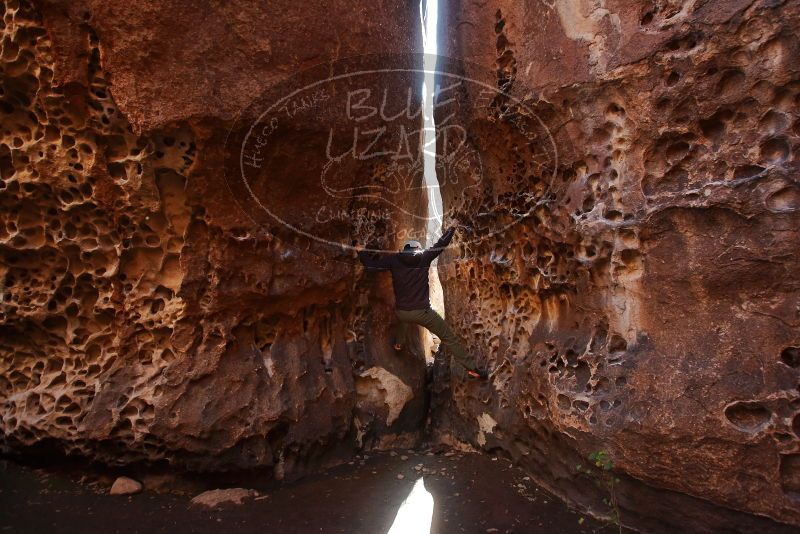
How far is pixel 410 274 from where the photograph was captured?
430 centimetres

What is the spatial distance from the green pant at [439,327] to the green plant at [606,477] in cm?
134

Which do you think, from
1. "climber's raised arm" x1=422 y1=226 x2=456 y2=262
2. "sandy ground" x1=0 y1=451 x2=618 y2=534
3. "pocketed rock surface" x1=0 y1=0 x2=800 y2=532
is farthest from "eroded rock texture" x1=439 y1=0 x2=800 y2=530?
"climber's raised arm" x1=422 y1=226 x2=456 y2=262

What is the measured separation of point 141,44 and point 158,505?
2795 millimetres

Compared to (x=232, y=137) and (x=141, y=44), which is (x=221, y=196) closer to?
(x=232, y=137)

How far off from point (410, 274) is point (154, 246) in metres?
1.88

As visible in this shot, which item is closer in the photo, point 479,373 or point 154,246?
point 154,246

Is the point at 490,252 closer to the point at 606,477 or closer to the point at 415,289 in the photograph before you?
the point at 415,289

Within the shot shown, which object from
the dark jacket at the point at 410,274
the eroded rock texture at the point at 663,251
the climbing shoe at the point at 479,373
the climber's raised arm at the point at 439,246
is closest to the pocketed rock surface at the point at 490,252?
the eroded rock texture at the point at 663,251

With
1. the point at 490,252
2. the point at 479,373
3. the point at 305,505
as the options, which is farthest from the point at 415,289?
the point at 305,505

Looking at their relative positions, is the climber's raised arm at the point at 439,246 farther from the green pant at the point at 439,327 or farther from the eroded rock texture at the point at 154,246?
the eroded rock texture at the point at 154,246

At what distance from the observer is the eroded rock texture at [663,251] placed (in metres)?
2.63

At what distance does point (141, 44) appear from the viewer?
123 inches

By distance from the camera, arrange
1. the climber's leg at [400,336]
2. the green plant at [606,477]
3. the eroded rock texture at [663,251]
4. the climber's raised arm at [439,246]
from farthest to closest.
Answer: the climber's leg at [400,336]
the climber's raised arm at [439,246]
the green plant at [606,477]
the eroded rock texture at [663,251]

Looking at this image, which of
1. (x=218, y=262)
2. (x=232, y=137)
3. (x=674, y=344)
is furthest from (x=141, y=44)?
(x=674, y=344)
